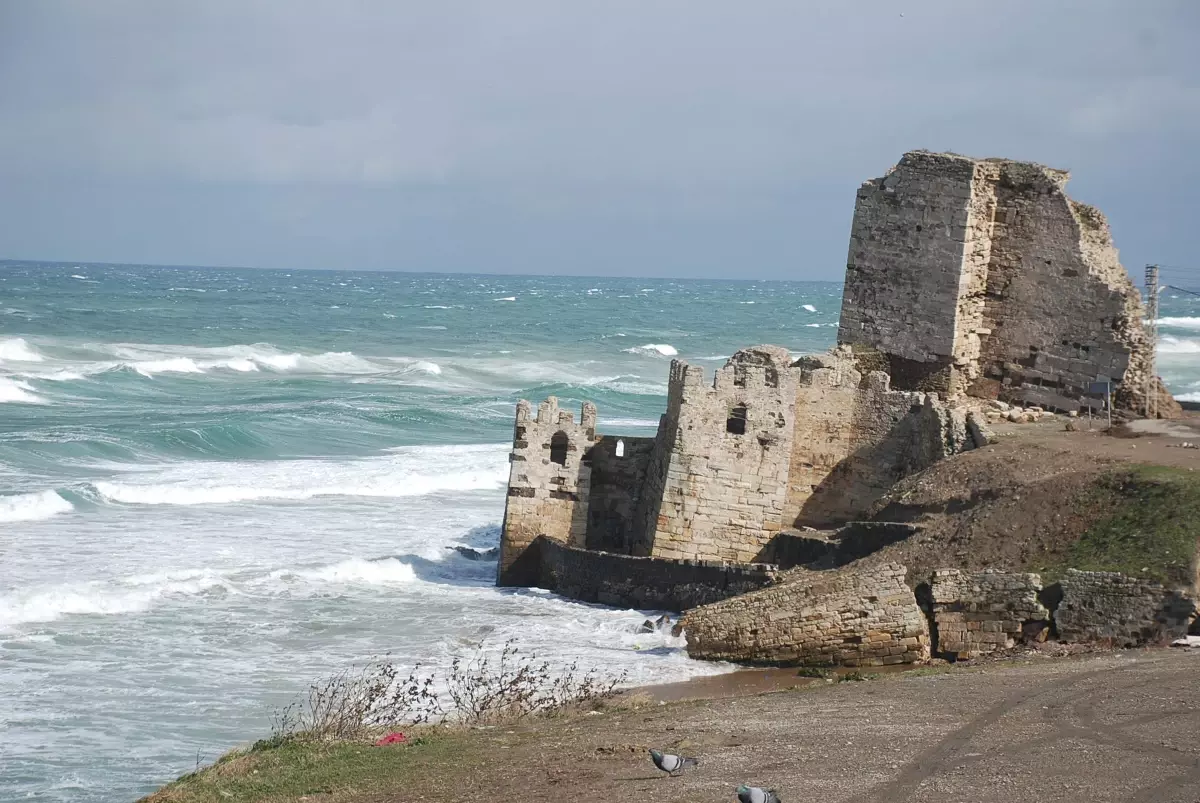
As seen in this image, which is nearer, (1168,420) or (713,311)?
(1168,420)

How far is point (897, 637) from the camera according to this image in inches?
688

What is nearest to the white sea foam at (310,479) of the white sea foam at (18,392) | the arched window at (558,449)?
the arched window at (558,449)

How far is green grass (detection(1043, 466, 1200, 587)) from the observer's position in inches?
665

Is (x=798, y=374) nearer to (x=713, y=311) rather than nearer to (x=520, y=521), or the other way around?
(x=520, y=521)

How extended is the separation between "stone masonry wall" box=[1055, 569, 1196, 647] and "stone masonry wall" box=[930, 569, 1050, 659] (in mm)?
322

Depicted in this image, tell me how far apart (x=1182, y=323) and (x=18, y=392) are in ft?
259

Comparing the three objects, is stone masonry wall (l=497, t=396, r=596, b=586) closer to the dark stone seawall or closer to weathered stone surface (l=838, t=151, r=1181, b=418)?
the dark stone seawall

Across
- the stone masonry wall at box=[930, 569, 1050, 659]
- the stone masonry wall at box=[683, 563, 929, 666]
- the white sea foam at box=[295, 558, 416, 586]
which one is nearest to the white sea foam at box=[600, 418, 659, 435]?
the white sea foam at box=[295, 558, 416, 586]

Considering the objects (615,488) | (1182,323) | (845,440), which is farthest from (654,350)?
(845,440)

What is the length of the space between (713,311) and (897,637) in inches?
4696

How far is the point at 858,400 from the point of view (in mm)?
23031

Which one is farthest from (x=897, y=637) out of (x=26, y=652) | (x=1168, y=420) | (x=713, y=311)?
(x=713, y=311)

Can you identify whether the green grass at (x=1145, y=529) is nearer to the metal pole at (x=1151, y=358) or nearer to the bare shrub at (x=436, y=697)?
the metal pole at (x=1151, y=358)

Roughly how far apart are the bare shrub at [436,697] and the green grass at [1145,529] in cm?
550
